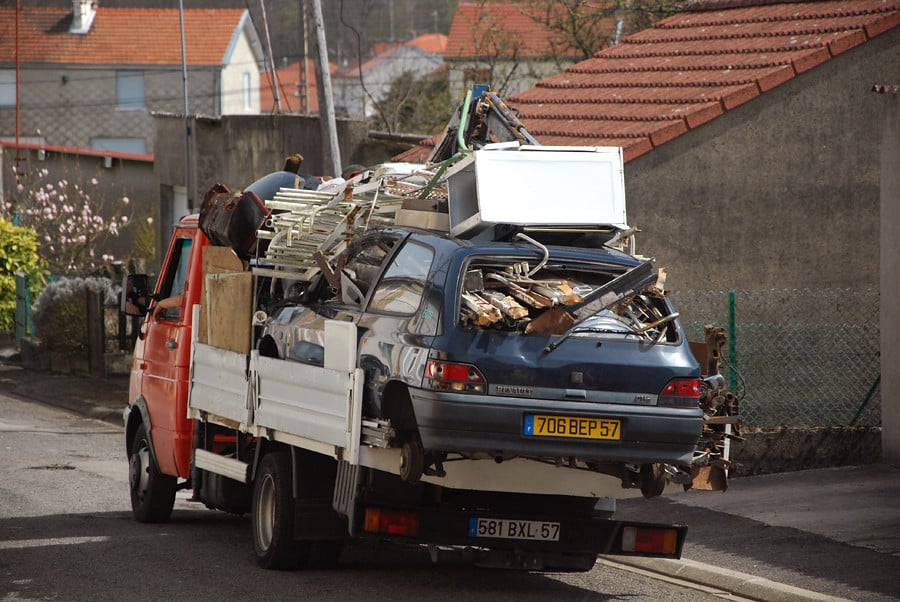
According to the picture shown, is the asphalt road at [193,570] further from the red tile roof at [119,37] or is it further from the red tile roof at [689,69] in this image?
the red tile roof at [119,37]

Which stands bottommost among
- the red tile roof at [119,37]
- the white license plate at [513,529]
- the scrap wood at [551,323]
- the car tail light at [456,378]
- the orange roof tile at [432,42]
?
the white license plate at [513,529]

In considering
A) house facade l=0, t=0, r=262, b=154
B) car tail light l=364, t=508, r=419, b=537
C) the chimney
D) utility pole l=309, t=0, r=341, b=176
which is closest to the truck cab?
car tail light l=364, t=508, r=419, b=537

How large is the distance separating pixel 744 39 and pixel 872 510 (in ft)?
26.3

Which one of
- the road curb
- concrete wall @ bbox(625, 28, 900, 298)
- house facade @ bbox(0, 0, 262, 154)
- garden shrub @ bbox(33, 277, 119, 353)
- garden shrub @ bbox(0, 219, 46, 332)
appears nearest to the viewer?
the road curb

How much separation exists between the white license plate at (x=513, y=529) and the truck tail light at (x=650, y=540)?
452 millimetres

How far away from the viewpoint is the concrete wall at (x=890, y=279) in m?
12.0

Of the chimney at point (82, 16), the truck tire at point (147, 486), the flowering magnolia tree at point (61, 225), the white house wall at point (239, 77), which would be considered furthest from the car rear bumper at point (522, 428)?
the chimney at point (82, 16)

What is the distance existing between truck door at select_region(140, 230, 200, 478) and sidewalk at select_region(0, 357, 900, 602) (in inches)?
126

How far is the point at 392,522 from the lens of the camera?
7.71 meters

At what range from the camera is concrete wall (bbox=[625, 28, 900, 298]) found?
1475 cm

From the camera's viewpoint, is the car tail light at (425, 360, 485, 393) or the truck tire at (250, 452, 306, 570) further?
the truck tire at (250, 452, 306, 570)

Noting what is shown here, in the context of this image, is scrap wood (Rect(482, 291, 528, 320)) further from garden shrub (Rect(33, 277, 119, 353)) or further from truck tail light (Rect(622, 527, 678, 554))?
garden shrub (Rect(33, 277, 119, 353))

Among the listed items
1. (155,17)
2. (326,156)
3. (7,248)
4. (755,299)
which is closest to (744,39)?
(755,299)

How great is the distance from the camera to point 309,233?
9047mm
